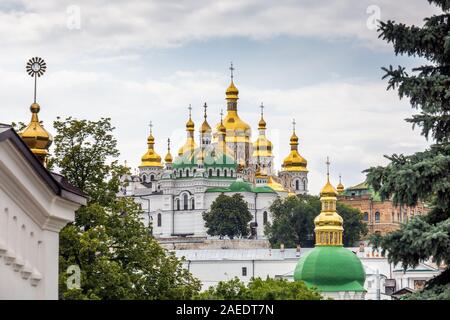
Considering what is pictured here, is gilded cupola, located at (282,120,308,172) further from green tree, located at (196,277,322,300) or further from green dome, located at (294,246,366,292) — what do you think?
green tree, located at (196,277,322,300)

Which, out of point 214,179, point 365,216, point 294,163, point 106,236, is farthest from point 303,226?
A: point 106,236

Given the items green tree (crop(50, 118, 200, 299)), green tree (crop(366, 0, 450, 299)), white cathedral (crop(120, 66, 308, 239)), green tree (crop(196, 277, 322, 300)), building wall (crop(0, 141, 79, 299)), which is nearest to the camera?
building wall (crop(0, 141, 79, 299))

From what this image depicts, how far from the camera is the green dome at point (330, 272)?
240 feet

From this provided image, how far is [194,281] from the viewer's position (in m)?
34.0

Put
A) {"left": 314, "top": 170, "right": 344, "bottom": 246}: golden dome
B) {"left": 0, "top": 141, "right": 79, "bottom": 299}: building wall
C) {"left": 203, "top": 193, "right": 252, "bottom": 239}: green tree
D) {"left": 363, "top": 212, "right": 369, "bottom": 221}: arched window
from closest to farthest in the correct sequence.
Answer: {"left": 0, "top": 141, "right": 79, "bottom": 299}: building wall
{"left": 314, "top": 170, "right": 344, "bottom": 246}: golden dome
{"left": 203, "top": 193, "right": 252, "bottom": 239}: green tree
{"left": 363, "top": 212, "right": 369, "bottom": 221}: arched window

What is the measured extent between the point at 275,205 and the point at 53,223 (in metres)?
133

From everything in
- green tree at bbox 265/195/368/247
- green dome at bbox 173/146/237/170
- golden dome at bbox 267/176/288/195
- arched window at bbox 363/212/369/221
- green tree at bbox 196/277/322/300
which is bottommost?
green tree at bbox 196/277/322/300

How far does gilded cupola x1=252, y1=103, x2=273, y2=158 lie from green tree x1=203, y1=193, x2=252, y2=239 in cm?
2135

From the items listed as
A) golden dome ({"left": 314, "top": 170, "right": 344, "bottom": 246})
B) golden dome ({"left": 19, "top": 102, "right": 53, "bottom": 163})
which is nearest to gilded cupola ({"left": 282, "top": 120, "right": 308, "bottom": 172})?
golden dome ({"left": 314, "top": 170, "right": 344, "bottom": 246})

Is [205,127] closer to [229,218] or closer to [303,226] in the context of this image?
[229,218]

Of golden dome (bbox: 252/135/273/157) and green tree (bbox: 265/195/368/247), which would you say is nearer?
green tree (bbox: 265/195/368/247)

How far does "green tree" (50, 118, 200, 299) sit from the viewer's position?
28469mm

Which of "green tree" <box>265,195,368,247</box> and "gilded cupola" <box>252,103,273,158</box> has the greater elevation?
"gilded cupola" <box>252,103,273,158</box>

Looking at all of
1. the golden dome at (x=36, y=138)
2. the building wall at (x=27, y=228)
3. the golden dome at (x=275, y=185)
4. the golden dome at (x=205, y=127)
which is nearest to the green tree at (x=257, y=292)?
the golden dome at (x=36, y=138)
